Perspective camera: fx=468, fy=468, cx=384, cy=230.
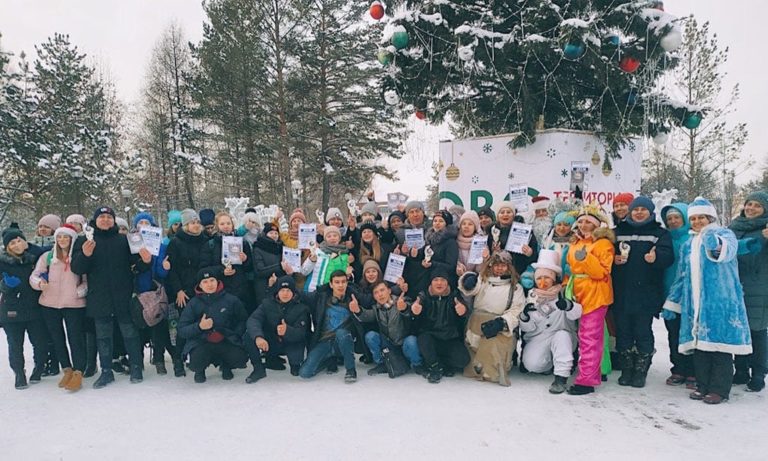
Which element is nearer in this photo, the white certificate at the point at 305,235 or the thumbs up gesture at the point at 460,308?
the thumbs up gesture at the point at 460,308

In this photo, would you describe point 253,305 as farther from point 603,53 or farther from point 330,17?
point 330,17

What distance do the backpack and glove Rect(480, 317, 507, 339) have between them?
339 cm

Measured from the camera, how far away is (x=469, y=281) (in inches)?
185

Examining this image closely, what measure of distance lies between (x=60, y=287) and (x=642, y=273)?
5684 mm

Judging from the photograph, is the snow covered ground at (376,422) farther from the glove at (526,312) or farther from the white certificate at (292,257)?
the white certificate at (292,257)

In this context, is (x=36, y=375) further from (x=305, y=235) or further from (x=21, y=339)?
(x=305, y=235)

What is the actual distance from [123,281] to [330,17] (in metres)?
15.9

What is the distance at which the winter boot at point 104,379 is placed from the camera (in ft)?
15.5

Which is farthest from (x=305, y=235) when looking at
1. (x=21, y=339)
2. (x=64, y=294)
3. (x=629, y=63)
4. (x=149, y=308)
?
(x=629, y=63)

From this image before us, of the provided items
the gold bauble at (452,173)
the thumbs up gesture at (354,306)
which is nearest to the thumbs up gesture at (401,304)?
the thumbs up gesture at (354,306)

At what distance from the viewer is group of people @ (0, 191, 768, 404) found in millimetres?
4117

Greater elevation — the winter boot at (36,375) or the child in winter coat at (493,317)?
the child in winter coat at (493,317)

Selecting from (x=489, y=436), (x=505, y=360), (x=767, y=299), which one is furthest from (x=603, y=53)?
(x=489, y=436)

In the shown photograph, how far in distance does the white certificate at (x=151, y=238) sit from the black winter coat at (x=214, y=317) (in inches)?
24.4
